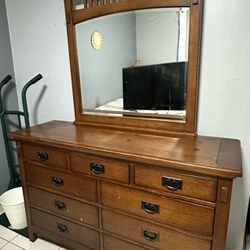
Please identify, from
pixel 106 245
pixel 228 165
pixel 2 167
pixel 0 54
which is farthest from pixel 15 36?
pixel 228 165

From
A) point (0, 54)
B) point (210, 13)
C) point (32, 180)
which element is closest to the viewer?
point (210, 13)

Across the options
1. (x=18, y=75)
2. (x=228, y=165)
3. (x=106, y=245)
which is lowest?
(x=106, y=245)

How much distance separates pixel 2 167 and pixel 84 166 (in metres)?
1.33

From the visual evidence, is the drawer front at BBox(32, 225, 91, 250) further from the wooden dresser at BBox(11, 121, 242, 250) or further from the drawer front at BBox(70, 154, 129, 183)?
the drawer front at BBox(70, 154, 129, 183)

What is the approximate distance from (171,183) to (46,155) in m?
0.87

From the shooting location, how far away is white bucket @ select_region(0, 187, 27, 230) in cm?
189

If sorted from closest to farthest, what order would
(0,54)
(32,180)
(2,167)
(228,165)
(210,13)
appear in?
(228,165)
(210,13)
(32,180)
(0,54)
(2,167)

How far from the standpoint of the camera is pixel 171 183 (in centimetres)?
115

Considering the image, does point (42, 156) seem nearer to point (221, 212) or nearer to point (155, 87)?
point (155, 87)

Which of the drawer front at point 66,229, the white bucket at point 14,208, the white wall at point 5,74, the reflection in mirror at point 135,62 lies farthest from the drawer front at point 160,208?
the white wall at point 5,74

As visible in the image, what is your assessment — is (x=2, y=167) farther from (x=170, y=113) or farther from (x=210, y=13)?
(x=210, y=13)

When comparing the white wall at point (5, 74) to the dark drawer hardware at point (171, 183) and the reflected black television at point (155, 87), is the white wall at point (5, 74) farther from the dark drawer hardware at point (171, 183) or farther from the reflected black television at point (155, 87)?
the dark drawer hardware at point (171, 183)

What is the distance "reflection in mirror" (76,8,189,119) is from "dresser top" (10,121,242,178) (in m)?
0.21

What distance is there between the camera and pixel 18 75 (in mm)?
2238
